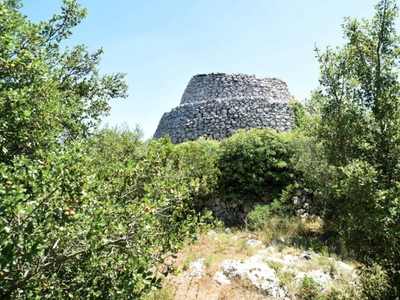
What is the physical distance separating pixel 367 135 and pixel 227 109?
1623 cm

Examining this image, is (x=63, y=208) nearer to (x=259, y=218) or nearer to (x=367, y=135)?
(x=367, y=135)

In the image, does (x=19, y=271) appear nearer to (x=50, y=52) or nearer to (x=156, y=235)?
(x=156, y=235)

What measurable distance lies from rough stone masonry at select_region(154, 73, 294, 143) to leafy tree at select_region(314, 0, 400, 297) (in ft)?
45.4

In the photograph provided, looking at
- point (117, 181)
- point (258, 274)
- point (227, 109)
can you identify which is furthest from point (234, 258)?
point (227, 109)

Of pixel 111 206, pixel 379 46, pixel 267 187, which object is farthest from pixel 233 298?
pixel 267 187

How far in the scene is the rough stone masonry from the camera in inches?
828

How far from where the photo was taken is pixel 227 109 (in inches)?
851

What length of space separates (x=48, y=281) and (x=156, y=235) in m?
1.13

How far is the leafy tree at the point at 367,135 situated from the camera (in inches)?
174

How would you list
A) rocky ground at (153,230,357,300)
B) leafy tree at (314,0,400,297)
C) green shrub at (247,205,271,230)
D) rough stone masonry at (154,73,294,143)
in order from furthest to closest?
1. rough stone masonry at (154,73,294,143)
2. green shrub at (247,205,271,230)
3. rocky ground at (153,230,357,300)
4. leafy tree at (314,0,400,297)

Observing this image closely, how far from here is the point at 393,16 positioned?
18.7 ft

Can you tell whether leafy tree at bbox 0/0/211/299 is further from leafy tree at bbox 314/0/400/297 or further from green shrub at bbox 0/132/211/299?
leafy tree at bbox 314/0/400/297

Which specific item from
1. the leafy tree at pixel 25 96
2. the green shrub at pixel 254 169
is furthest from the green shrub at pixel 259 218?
the leafy tree at pixel 25 96

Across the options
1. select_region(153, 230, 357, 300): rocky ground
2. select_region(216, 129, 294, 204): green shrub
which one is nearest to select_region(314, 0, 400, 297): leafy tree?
select_region(153, 230, 357, 300): rocky ground
